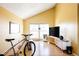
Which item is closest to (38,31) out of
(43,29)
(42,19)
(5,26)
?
(43,29)

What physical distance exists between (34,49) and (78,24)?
1637mm

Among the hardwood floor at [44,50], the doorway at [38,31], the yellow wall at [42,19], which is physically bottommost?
the hardwood floor at [44,50]

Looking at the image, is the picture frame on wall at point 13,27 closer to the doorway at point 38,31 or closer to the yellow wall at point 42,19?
the yellow wall at point 42,19

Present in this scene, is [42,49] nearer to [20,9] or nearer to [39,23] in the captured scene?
[39,23]

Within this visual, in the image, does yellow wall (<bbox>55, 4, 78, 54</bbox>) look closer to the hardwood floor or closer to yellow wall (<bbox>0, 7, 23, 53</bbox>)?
the hardwood floor

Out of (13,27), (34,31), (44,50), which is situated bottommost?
(44,50)

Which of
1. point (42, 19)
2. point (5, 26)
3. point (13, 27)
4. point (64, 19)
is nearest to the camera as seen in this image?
point (5, 26)

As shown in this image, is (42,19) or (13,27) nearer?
(13,27)

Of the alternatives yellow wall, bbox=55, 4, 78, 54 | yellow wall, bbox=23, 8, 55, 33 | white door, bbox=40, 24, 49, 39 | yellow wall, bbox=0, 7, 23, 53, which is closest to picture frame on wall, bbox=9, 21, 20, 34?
yellow wall, bbox=0, 7, 23, 53

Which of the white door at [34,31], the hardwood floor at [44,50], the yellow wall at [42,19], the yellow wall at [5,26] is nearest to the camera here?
the yellow wall at [5,26]

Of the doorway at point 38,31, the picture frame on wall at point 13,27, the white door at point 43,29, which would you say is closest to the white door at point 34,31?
the doorway at point 38,31

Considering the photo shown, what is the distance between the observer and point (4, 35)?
3.53m

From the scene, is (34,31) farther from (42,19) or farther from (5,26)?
(5,26)

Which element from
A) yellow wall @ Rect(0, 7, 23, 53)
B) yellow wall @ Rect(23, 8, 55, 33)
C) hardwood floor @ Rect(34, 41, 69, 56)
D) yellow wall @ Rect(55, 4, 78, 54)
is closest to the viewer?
yellow wall @ Rect(0, 7, 23, 53)
